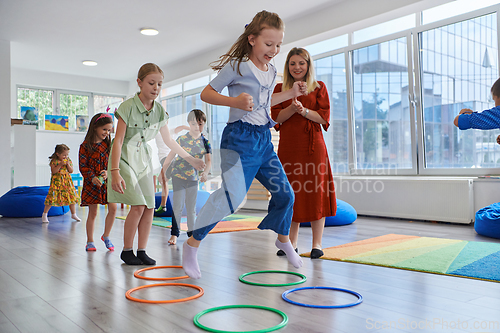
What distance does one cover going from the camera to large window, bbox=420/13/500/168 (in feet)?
15.4

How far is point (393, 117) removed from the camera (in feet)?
18.4

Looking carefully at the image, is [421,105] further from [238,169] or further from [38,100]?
[38,100]

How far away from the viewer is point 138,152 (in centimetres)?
251

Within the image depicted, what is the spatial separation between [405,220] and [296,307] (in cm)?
382

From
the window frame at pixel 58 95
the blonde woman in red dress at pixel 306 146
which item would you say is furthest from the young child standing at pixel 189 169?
the window frame at pixel 58 95

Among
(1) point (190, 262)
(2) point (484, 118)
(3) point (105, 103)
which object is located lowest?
(1) point (190, 262)

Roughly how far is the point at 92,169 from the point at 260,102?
1.91 meters

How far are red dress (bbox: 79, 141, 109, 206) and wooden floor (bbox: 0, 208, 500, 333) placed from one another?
1.34 feet

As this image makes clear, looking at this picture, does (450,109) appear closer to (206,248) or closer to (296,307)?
(206,248)

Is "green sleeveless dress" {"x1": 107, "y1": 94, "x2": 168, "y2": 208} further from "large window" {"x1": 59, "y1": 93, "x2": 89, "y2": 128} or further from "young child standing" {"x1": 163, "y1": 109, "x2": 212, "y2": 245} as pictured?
"large window" {"x1": 59, "y1": 93, "x2": 89, "y2": 128}

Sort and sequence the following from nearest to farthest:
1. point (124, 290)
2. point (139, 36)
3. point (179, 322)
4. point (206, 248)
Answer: point (179, 322) → point (124, 290) → point (206, 248) → point (139, 36)

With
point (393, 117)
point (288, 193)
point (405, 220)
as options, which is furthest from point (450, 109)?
point (288, 193)

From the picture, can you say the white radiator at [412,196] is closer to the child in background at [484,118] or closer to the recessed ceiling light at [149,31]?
the child in background at [484,118]

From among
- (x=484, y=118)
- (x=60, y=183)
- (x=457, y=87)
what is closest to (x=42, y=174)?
(x=60, y=183)
